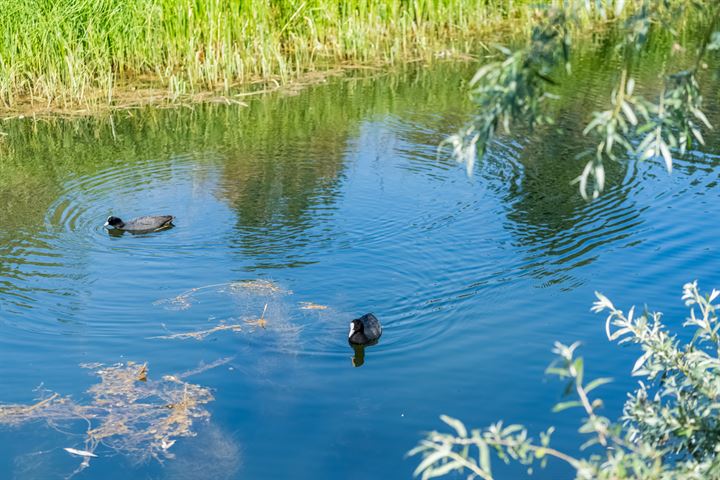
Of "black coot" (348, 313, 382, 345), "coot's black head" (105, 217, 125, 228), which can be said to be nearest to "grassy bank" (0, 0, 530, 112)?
"coot's black head" (105, 217, 125, 228)

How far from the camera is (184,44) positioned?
53.4ft

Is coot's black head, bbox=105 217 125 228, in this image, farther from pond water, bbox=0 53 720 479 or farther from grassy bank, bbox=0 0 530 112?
grassy bank, bbox=0 0 530 112

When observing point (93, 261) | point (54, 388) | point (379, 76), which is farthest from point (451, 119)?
point (54, 388)

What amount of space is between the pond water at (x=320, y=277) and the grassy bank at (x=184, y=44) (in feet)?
3.99

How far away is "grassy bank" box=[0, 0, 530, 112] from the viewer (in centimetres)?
1513

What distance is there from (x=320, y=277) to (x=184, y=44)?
27.2ft

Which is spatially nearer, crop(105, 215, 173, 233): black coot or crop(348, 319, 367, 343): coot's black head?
crop(348, 319, 367, 343): coot's black head

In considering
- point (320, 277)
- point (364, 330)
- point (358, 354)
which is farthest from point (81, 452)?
point (320, 277)

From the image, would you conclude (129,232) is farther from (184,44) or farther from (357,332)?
(184,44)

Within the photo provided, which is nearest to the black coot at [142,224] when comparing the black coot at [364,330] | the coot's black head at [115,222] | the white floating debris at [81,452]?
the coot's black head at [115,222]

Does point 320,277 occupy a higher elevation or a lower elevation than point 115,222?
lower

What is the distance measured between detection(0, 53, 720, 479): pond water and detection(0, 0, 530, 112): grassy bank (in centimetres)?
122

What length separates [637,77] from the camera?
1664cm

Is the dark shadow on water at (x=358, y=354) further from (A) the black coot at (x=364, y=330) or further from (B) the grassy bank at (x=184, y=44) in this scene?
(B) the grassy bank at (x=184, y=44)
